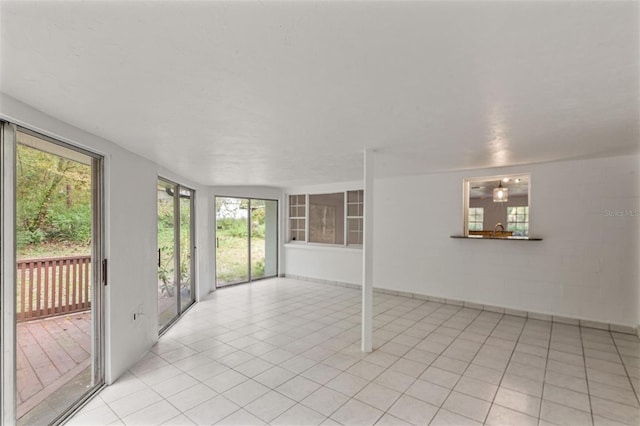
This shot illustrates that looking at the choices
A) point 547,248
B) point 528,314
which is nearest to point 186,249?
point 528,314

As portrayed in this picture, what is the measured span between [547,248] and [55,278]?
5670 mm

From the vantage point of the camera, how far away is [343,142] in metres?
3.03

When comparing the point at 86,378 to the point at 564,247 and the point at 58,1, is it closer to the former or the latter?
the point at 58,1

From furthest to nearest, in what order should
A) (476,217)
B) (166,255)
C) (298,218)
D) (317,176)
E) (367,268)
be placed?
(476,217), (298,218), (317,176), (166,255), (367,268)

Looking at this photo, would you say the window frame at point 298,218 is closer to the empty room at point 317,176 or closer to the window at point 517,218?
the empty room at point 317,176

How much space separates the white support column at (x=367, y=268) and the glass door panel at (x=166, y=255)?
271 centimetres

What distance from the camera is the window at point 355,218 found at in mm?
6535

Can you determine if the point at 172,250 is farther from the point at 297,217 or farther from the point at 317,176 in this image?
the point at 297,217

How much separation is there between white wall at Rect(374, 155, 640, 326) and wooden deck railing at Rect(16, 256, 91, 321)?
483 cm

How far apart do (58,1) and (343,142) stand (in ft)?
7.68

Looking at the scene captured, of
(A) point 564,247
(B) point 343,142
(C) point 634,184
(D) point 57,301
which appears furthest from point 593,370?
(D) point 57,301

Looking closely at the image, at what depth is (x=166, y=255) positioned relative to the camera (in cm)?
427

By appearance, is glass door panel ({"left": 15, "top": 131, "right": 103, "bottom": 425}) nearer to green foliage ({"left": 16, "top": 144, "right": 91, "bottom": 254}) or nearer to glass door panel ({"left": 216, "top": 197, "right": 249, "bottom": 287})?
green foliage ({"left": 16, "top": 144, "right": 91, "bottom": 254})

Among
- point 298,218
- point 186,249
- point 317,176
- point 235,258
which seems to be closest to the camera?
point 186,249
